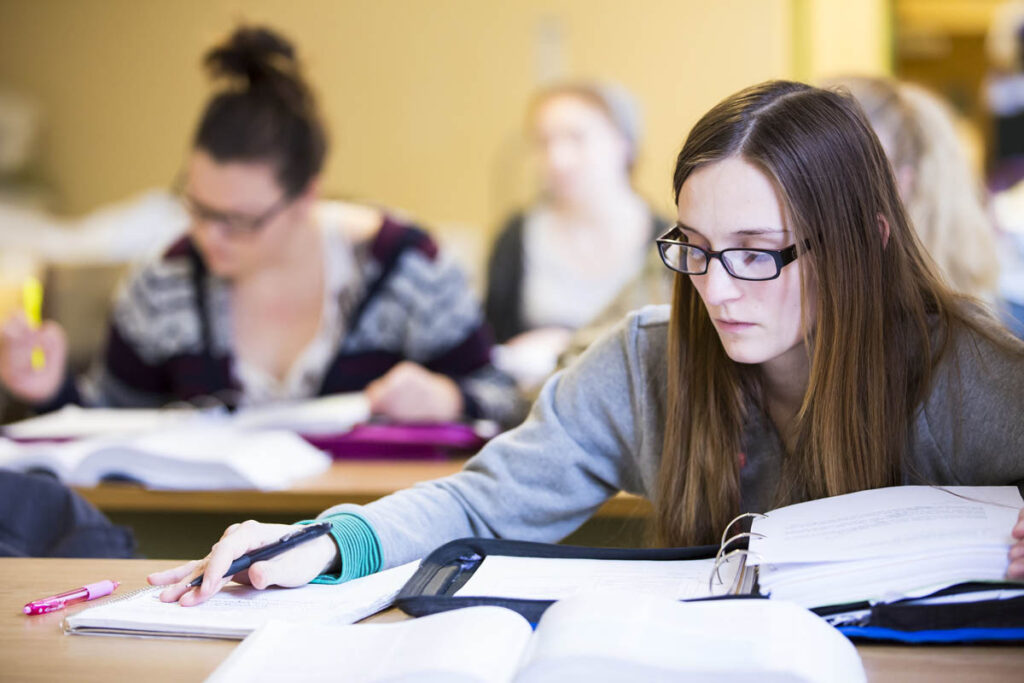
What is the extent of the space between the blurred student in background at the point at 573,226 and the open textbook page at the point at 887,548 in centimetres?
254

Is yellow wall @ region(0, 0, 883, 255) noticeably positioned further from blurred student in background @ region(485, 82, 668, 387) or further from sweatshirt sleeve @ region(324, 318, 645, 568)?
sweatshirt sleeve @ region(324, 318, 645, 568)

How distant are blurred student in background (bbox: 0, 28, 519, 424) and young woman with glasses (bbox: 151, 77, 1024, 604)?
3.04ft

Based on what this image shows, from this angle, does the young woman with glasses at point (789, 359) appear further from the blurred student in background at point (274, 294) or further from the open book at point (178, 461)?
the blurred student in background at point (274, 294)

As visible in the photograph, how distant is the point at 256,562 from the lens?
3.03 ft

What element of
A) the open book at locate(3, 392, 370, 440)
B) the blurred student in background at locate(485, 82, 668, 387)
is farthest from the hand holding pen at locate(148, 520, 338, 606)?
the blurred student in background at locate(485, 82, 668, 387)

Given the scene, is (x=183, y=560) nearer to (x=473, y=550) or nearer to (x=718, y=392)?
(x=473, y=550)

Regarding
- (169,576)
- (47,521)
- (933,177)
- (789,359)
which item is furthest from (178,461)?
(933,177)

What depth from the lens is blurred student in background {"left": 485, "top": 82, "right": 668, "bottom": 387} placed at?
3.49m

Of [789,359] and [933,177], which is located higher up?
[933,177]

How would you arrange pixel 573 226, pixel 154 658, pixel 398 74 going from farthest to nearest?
pixel 398 74
pixel 573 226
pixel 154 658

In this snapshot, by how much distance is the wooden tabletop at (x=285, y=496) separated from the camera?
1439mm

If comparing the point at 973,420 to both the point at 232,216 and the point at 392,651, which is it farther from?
the point at 232,216

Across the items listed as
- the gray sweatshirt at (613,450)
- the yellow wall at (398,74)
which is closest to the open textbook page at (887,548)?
the gray sweatshirt at (613,450)

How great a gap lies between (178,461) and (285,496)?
0.16 m
